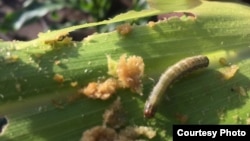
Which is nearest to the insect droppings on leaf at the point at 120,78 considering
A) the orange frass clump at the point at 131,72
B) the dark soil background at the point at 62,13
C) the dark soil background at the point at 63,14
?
the orange frass clump at the point at 131,72

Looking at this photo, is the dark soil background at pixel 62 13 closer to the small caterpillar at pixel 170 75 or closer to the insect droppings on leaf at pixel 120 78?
the small caterpillar at pixel 170 75

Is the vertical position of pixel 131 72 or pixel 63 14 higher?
pixel 131 72

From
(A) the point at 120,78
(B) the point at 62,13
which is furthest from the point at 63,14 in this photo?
(A) the point at 120,78

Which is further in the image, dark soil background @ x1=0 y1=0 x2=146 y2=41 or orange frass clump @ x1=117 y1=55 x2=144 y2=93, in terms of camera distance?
dark soil background @ x1=0 y1=0 x2=146 y2=41

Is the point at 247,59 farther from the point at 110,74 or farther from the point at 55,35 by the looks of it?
the point at 55,35

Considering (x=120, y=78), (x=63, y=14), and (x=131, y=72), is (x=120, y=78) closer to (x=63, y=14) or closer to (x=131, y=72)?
(x=131, y=72)

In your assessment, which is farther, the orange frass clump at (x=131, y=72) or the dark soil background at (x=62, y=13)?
the dark soil background at (x=62, y=13)

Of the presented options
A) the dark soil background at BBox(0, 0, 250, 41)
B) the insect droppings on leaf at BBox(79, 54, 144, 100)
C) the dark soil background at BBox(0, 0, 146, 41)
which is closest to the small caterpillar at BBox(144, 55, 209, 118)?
the insect droppings on leaf at BBox(79, 54, 144, 100)

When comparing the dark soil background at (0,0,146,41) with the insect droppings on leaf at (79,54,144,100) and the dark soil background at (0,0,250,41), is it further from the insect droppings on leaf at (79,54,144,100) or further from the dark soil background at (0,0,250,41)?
the insect droppings on leaf at (79,54,144,100)
